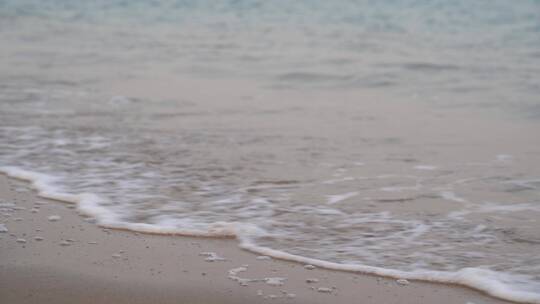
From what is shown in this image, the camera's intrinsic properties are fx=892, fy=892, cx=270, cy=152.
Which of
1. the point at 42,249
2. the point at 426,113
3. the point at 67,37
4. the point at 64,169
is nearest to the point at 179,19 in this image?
the point at 67,37

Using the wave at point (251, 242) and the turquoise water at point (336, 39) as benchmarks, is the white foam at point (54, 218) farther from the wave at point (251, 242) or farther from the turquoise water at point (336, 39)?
the turquoise water at point (336, 39)

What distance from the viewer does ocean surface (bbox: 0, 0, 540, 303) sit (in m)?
4.05

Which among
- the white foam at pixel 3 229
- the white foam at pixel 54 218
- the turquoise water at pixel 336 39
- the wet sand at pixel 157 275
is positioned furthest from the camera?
the turquoise water at pixel 336 39

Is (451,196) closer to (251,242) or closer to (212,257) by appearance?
(251,242)

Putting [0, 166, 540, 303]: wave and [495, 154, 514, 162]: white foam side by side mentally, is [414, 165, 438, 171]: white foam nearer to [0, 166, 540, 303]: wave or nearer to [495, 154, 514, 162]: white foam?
[495, 154, 514, 162]: white foam

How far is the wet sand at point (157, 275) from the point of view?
3367 millimetres

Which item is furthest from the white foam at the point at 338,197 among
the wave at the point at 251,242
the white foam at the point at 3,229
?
the white foam at the point at 3,229

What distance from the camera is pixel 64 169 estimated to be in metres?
5.22

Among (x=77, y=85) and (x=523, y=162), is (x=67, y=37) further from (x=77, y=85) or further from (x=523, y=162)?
(x=523, y=162)

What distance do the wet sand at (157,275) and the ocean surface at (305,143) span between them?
119 millimetres

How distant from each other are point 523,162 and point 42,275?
10.2 ft

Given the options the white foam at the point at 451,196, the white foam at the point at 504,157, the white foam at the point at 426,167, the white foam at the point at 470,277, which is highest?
the white foam at the point at 504,157

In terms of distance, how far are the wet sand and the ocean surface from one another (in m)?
0.12

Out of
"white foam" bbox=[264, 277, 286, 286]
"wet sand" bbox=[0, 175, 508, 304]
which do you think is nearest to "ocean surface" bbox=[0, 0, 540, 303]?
"wet sand" bbox=[0, 175, 508, 304]
